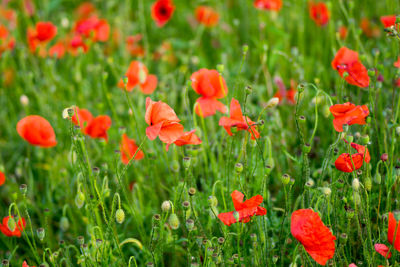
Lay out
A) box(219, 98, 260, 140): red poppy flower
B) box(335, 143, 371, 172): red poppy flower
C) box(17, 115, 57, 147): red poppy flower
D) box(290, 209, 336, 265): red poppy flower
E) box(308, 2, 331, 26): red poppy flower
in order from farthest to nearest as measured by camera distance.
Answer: box(308, 2, 331, 26): red poppy flower
box(17, 115, 57, 147): red poppy flower
box(219, 98, 260, 140): red poppy flower
box(335, 143, 371, 172): red poppy flower
box(290, 209, 336, 265): red poppy flower

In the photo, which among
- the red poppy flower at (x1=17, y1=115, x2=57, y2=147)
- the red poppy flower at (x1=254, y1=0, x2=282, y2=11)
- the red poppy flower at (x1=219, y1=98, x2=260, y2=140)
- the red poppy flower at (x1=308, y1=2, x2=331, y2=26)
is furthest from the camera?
the red poppy flower at (x1=308, y1=2, x2=331, y2=26)

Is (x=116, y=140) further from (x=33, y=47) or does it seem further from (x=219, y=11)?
(x=219, y=11)

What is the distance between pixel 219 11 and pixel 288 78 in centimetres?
69

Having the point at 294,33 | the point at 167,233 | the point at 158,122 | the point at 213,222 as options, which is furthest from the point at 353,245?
the point at 294,33

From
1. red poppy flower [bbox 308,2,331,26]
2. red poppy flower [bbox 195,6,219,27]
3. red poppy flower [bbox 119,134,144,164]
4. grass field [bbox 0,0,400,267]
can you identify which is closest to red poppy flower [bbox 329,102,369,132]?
grass field [bbox 0,0,400,267]

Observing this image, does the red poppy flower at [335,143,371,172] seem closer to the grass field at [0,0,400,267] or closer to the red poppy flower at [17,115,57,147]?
the grass field at [0,0,400,267]

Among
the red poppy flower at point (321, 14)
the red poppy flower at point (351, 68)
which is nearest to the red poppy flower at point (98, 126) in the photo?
the red poppy flower at point (351, 68)

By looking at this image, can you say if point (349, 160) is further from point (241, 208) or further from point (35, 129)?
point (35, 129)

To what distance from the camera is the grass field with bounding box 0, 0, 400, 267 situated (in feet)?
4.86

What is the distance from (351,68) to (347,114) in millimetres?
339

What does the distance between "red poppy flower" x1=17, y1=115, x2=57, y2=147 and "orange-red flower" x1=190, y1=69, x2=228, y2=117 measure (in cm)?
59

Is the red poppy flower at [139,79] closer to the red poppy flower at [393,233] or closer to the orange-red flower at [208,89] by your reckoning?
the orange-red flower at [208,89]

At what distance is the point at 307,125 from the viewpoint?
2199mm

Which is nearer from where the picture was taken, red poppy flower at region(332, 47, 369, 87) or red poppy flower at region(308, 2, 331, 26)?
red poppy flower at region(332, 47, 369, 87)
